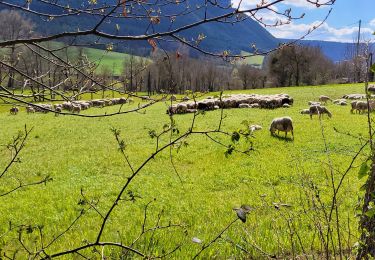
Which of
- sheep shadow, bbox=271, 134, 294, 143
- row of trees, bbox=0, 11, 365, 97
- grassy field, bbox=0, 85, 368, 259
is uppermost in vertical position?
row of trees, bbox=0, 11, 365, 97

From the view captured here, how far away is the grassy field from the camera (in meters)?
6.39

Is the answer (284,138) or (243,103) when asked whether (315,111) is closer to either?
(284,138)

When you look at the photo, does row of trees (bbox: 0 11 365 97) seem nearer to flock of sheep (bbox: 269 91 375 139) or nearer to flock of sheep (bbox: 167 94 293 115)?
flock of sheep (bbox: 167 94 293 115)

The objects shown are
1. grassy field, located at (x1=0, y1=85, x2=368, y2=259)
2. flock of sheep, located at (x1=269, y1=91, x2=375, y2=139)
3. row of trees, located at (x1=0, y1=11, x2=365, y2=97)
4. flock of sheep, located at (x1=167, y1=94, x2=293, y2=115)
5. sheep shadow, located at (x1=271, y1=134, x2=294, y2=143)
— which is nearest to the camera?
row of trees, located at (x1=0, y1=11, x2=365, y2=97)

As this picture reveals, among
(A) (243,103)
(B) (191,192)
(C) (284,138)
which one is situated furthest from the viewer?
(A) (243,103)

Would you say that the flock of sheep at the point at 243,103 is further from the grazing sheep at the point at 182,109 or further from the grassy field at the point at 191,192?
the grassy field at the point at 191,192

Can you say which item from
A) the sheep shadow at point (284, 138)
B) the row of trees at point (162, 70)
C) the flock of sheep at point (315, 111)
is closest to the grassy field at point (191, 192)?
the sheep shadow at point (284, 138)

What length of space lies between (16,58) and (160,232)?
4.50m

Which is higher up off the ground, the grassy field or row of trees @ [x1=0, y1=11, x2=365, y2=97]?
row of trees @ [x1=0, y1=11, x2=365, y2=97]

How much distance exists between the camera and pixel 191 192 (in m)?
10.7

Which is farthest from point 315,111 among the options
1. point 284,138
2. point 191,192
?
point 191,192

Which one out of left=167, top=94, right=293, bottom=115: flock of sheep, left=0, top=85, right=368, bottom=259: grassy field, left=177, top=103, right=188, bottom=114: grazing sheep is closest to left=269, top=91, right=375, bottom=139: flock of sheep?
left=0, top=85, right=368, bottom=259: grassy field

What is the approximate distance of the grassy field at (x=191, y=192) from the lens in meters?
6.39

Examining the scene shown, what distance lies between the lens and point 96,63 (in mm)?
3633
